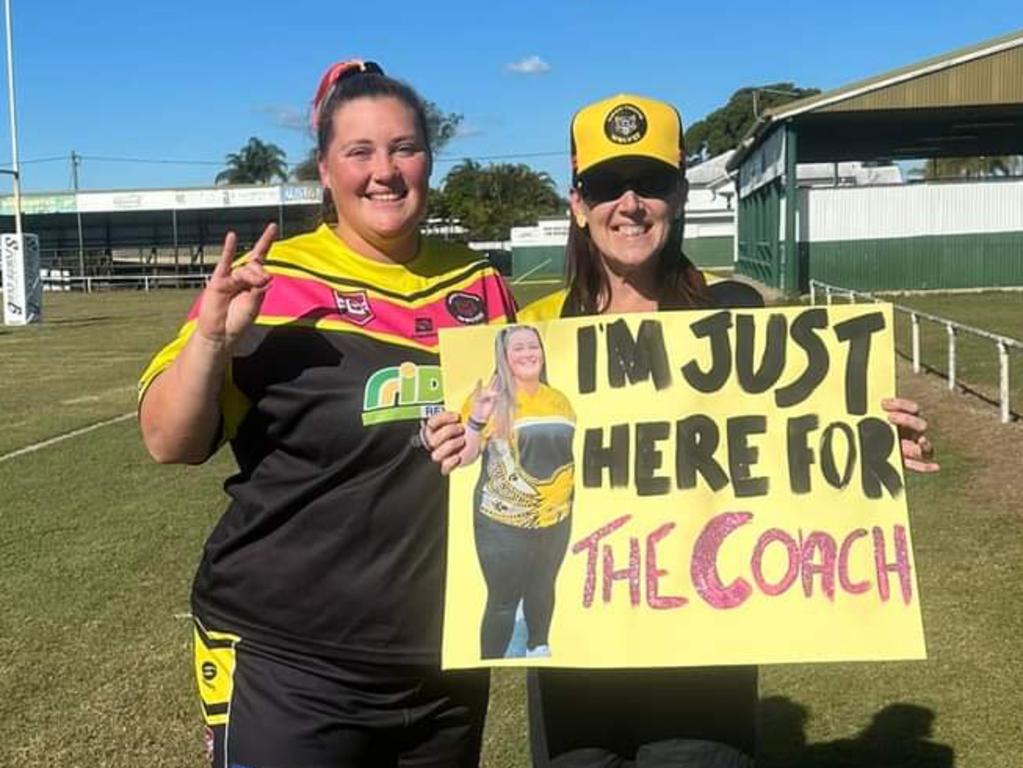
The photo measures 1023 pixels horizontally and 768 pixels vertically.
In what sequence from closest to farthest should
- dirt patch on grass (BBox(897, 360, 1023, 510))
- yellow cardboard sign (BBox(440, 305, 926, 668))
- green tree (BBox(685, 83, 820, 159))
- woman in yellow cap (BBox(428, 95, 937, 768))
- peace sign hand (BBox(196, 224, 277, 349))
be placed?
peace sign hand (BBox(196, 224, 277, 349)) < yellow cardboard sign (BBox(440, 305, 926, 668)) < woman in yellow cap (BBox(428, 95, 937, 768)) < dirt patch on grass (BBox(897, 360, 1023, 510)) < green tree (BBox(685, 83, 820, 159))

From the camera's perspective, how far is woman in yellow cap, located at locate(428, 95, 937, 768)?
8.00ft

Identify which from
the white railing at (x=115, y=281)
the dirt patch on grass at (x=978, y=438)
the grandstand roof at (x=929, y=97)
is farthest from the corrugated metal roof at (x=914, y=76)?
the white railing at (x=115, y=281)

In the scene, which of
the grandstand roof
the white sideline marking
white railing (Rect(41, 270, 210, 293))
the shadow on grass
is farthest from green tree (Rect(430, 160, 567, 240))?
the shadow on grass

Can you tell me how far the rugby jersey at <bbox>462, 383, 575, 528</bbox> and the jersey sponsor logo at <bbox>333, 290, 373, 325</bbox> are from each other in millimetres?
266

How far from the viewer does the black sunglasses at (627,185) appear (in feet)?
8.15

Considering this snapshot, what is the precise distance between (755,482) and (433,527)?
0.64 metres

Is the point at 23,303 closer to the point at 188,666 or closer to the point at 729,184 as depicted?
the point at 188,666

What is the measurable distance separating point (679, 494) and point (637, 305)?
0.42m

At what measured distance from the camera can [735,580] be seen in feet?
7.68

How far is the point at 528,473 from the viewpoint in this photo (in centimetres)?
239

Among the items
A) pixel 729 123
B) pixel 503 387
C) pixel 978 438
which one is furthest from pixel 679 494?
pixel 729 123

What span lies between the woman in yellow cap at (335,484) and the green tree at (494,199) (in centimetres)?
7488

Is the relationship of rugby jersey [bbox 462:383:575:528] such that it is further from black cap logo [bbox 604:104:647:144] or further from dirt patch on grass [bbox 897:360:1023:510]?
dirt patch on grass [bbox 897:360:1023:510]

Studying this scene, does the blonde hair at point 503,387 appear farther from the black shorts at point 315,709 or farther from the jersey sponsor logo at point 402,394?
the black shorts at point 315,709
